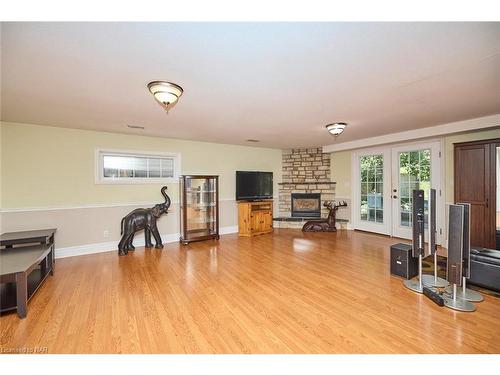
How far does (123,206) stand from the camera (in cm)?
448

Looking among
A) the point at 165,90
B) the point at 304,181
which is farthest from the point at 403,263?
the point at 304,181

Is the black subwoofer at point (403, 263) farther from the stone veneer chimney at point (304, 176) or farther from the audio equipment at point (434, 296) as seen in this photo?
the stone veneer chimney at point (304, 176)

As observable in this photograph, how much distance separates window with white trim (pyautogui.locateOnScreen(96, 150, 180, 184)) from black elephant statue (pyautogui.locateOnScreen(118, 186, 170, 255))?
0.70 meters

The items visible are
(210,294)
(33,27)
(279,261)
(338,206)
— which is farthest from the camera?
(338,206)

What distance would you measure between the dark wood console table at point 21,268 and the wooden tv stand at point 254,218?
3.53 meters

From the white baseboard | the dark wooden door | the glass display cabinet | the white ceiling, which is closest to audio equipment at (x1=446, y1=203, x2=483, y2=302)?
the white ceiling

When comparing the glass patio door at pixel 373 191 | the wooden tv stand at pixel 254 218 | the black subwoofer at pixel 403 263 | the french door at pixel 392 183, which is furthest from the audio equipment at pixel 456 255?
the wooden tv stand at pixel 254 218

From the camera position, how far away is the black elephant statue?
13.5 feet

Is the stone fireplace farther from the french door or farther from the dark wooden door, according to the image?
the dark wooden door

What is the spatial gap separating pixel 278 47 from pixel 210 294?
8.18 ft

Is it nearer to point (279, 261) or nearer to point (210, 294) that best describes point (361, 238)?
point (279, 261)

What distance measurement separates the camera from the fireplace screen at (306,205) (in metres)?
6.40

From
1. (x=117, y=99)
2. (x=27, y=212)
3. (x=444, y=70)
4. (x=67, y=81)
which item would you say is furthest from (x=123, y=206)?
(x=444, y=70)

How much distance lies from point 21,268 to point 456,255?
4.33 metres
